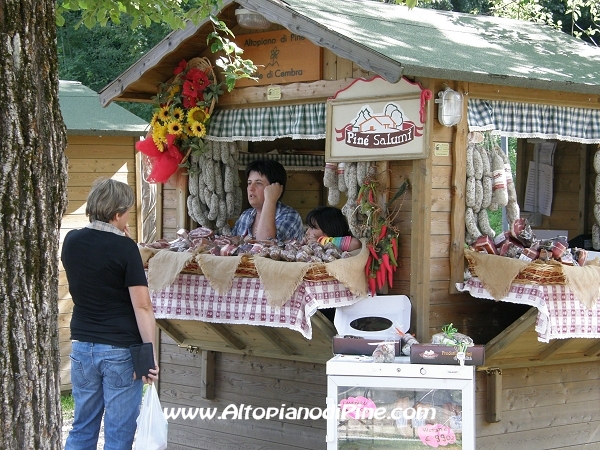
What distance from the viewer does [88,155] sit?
384 inches

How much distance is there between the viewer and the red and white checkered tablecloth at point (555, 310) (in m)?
5.66

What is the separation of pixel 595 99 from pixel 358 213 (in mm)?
2043

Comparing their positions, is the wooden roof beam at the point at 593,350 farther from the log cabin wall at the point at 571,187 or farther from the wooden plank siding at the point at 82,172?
Result: the wooden plank siding at the point at 82,172

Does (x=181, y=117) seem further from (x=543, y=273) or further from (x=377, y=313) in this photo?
(x=543, y=273)

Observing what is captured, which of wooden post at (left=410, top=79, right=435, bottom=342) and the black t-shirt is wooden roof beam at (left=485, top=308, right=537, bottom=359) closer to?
wooden post at (left=410, top=79, right=435, bottom=342)

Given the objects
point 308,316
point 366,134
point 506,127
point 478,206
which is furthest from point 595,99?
point 308,316

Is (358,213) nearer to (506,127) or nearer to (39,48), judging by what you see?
(506,127)

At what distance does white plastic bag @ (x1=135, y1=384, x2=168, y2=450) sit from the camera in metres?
5.20

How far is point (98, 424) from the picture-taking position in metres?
5.27

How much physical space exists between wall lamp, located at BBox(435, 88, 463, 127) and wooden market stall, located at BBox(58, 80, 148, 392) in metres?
4.62

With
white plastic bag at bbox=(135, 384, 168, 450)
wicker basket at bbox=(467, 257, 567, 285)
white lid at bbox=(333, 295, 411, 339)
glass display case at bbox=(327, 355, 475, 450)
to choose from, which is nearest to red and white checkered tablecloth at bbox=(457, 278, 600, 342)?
wicker basket at bbox=(467, 257, 567, 285)

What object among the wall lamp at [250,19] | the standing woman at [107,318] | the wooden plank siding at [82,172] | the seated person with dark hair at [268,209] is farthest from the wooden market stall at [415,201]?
the wooden plank siding at [82,172]

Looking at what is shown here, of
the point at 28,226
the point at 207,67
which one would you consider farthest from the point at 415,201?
the point at 28,226

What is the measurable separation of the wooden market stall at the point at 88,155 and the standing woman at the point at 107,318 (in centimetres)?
448
